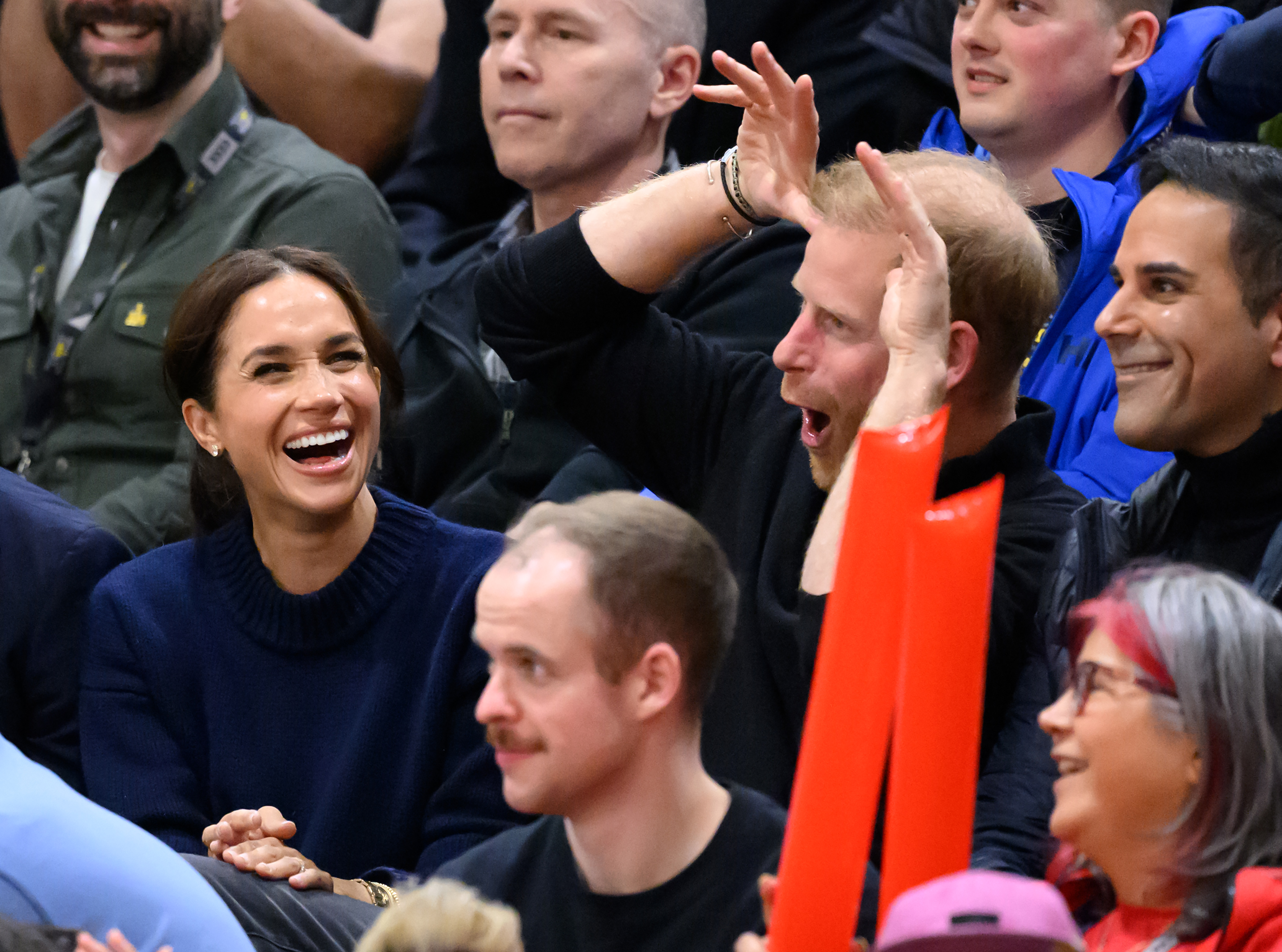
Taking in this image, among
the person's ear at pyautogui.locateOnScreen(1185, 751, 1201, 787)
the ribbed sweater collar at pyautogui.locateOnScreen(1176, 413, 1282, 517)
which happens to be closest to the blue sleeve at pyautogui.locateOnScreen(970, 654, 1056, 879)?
the ribbed sweater collar at pyautogui.locateOnScreen(1176, 413, 1282, 517)

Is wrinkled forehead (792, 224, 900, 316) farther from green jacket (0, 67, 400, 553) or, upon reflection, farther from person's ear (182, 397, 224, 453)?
green jacket (0, 67, 400, 553)

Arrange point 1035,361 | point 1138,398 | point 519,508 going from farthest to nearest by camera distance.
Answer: point 519,508
point 1035,361
point 1138,398

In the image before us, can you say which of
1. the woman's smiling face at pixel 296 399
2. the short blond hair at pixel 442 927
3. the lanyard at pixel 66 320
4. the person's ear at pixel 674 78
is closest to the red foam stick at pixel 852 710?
the short blond hair at pixel 442 927

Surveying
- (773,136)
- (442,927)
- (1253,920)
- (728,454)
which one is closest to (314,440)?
(728,454)

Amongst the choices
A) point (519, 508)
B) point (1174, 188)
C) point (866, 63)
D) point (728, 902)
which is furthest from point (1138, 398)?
point (866, 63)

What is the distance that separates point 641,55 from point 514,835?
165 cm

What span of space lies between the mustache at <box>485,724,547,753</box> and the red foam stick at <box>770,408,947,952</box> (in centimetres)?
37

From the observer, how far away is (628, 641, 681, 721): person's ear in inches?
58.8

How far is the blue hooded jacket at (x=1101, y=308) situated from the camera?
229cm

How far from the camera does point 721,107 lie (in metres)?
3.22

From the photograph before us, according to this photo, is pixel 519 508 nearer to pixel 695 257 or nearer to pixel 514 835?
pixel 695 257

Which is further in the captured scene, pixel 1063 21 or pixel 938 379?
pixel 1063 21

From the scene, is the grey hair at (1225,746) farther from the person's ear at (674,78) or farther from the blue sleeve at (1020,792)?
the person's ear at (674,78)

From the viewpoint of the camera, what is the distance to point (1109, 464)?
2.28m
